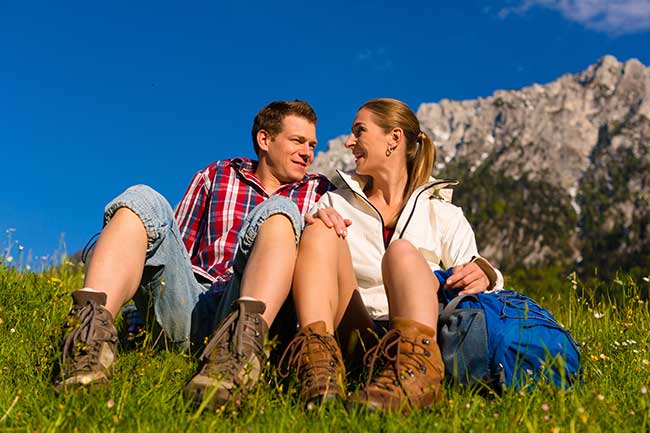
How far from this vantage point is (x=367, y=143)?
564cm

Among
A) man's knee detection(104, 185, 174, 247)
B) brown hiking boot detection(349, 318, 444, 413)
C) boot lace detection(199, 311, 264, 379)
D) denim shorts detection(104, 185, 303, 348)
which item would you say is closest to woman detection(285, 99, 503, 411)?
brown hiking boot detection(349, 318, 444, 413)

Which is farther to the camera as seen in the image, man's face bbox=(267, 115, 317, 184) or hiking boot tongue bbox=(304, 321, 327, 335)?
man's face bbox=(267, 115, 317, 184)

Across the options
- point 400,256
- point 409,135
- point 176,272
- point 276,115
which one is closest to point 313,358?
point 400,256

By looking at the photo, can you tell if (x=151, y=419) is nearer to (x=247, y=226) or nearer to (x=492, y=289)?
(x=247, y=226)

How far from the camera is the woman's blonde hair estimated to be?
225 inches

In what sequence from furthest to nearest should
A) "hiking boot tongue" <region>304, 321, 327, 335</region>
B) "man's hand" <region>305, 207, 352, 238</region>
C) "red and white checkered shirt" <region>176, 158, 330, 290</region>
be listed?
"red and white checkered shirt" <region>176, 158, 330, 290</region>, "man's hand" <region>305, 207, 352, 238</region>, "hiking boot tongue" <region>304, 321, 327, 335</region>

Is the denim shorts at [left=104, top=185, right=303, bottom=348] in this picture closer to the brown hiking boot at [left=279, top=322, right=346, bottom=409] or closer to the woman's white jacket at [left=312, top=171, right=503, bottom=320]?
the brown hiking boot at [left=279, top=322, right=346, bottom=409]

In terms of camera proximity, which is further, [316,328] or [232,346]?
[316,328]

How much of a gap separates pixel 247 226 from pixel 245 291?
1.72ft

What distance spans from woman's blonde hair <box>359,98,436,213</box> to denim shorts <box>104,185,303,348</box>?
5.57 ft

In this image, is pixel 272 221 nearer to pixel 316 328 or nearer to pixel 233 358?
pixel 316 328

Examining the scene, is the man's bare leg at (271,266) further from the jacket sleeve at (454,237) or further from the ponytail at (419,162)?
the ponytail at (419,162)

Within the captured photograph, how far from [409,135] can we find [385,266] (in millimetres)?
2098

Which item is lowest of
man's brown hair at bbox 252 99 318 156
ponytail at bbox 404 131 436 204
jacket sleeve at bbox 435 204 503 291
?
jacket sleeve at bbox 435 204 503 291
